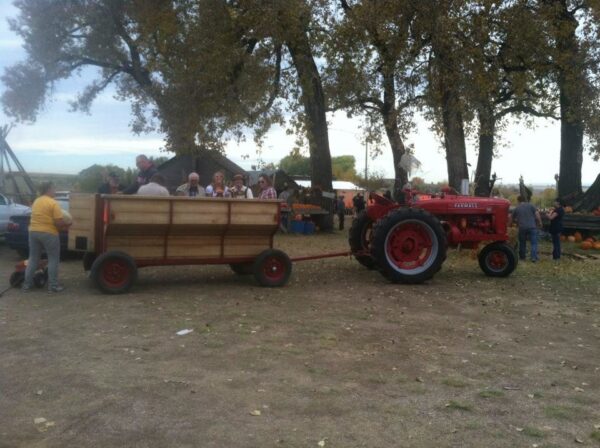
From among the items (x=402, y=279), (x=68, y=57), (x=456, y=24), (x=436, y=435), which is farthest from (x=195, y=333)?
(x=68, y=57)

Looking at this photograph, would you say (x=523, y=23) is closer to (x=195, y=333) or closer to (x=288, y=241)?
(x=288, y=241)

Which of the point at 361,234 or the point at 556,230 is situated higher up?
the point at 556,230

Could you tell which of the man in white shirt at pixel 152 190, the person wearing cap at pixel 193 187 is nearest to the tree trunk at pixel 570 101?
the person wearing cap at pixel 193 187

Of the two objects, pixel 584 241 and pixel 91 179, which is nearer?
pixel 584 241

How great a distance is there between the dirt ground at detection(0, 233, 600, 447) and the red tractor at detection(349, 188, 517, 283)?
68cm

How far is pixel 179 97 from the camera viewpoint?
1831 centimetres

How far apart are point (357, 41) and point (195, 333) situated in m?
10.8

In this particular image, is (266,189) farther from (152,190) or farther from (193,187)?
(152,190)

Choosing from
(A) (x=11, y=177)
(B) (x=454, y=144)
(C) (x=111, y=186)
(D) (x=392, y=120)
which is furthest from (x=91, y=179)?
(C) (x=111, y=186)

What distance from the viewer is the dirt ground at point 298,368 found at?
4.25 meters

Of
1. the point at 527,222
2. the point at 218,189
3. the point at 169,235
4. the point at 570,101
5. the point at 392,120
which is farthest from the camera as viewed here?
the point at 570,101

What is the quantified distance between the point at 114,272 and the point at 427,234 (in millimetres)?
4921

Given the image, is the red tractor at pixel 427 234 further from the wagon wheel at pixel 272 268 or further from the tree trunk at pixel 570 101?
the tree trunk at pixel 570 101

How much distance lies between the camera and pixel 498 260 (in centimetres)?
1135
